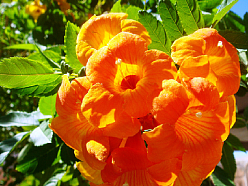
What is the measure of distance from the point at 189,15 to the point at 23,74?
0.60m

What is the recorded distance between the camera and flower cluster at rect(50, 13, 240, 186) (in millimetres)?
477

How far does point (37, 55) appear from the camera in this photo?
0.88 m

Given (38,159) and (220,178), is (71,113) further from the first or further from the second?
(220,178)

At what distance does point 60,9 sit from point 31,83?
4.19 feet

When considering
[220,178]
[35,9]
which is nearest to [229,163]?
[220,178]

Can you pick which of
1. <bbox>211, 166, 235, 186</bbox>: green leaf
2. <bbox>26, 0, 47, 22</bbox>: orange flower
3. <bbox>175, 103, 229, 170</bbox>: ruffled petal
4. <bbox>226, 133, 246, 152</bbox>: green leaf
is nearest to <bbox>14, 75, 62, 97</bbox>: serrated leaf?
<bbox>175, 103, 229, 170</bbox>: ruffled petal

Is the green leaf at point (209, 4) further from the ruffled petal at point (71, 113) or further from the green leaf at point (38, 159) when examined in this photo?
Result: the green leaf at point (38, 159)

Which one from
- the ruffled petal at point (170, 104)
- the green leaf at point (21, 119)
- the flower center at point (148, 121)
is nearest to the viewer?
the ruffled petal at point (170, 104)

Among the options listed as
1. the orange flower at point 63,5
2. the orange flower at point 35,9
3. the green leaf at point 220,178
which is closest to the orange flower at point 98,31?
the green leaf at point 220,178

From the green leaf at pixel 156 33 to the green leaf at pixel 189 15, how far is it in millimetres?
77

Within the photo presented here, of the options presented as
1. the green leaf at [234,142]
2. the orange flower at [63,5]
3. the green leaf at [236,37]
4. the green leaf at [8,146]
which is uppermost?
the green leaf at [236,37]

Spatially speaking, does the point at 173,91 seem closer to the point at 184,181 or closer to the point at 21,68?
the point at 184,181

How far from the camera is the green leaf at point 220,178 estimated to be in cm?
103

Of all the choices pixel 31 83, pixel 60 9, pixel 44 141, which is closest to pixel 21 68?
pixel 31 83
